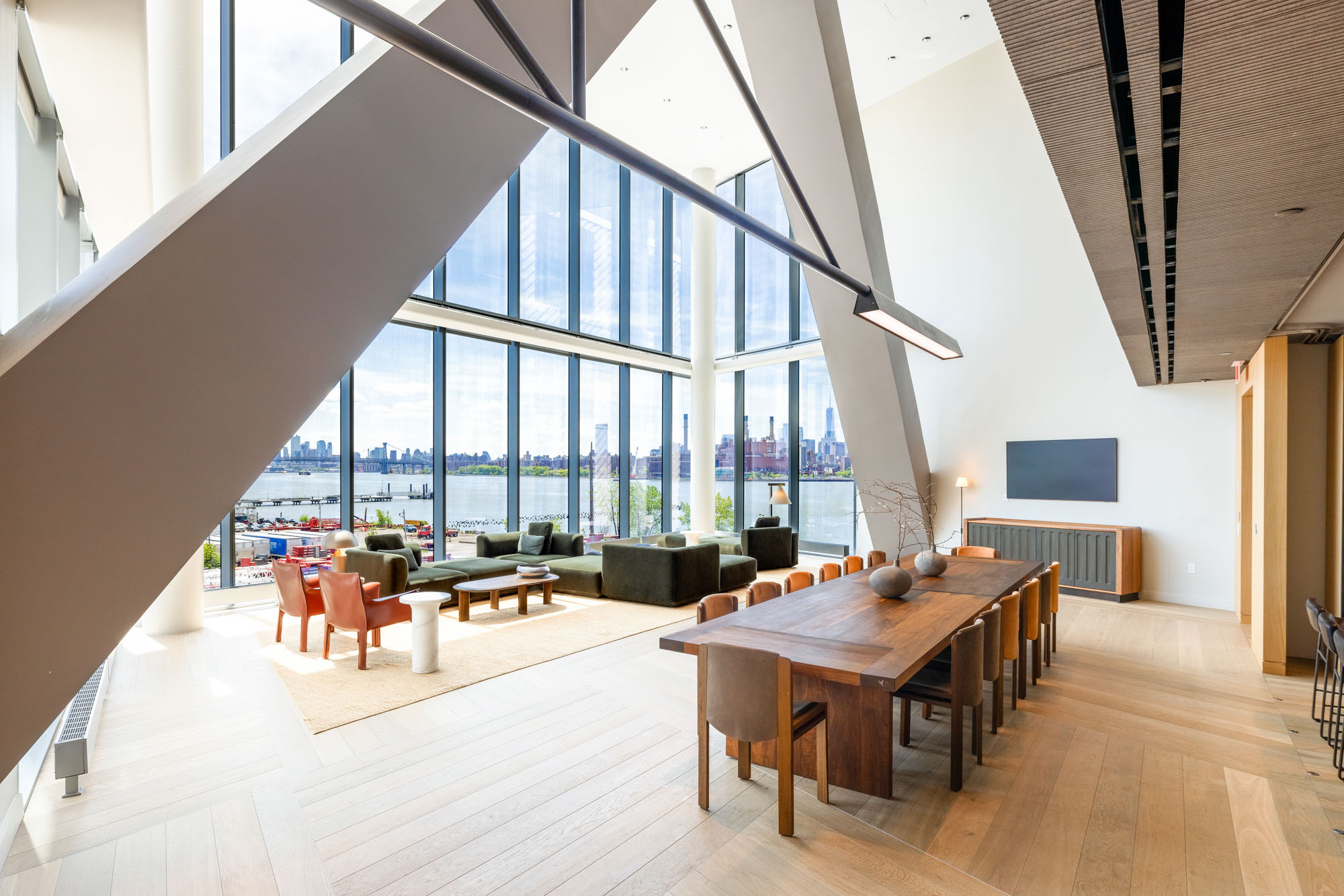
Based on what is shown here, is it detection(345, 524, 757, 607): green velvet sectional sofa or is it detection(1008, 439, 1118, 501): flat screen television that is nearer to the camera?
detection(345, 524, 757, 607): green velvet sectional sofa

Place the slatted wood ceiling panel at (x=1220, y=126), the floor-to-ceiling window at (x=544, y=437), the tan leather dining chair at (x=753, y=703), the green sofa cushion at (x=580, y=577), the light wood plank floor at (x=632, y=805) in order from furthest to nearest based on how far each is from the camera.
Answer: the floor-to-ceiling window at (x=544, y=437)
the green sofa cushion at (x=580, y=577)
the tan leather dining chair at (x=753, y=703)
the light wood plank floor at (x=632, y=805)
the slatted wood ceiling panel at (x=1220, y=126)

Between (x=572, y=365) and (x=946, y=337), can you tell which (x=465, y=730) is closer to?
(x=946, y=337)

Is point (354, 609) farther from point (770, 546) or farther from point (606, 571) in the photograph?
point (770, 546)

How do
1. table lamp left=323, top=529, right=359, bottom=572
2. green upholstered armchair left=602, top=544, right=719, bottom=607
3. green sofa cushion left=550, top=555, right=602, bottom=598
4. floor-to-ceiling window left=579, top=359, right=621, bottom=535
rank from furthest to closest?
floor-to-ceiling window left=579, top=359, right=621, bottom=535, green sofa cushion left=550, top=555, right=602, bottom=598, green upholstered armchair left=602, top=544, right=719, bottom=607, table lamp left=323, top=529, right=359, bottom=572

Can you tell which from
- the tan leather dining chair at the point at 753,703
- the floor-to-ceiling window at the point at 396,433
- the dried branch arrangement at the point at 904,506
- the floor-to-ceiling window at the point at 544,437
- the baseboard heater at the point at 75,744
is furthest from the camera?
the floor-to-ceiling window at the point at 544,437

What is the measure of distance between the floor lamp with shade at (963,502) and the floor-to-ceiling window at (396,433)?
749 centimetres

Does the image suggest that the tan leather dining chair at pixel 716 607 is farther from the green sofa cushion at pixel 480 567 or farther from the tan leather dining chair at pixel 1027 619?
the green sofa cushion at pixel 480 567

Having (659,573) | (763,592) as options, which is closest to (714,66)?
(659,573)

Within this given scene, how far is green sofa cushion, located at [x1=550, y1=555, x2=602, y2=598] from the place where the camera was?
27.3 ft

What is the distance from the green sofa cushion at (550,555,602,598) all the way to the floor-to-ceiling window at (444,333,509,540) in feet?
5.69

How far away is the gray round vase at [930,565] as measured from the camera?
5324 millimetres

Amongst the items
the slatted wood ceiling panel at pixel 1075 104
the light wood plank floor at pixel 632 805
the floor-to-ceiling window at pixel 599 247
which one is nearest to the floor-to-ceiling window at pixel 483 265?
the floor-to-ceiling window at pixel 599 247

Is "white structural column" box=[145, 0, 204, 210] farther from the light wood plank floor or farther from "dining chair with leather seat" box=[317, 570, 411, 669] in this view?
the light wood plank floor

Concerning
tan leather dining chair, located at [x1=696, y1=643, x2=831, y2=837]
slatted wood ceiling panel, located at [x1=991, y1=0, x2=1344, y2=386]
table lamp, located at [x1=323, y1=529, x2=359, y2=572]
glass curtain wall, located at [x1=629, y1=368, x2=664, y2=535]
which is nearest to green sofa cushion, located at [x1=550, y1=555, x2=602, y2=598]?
table lamp, located at [x1=323, y1=529, x2=359, y2=572]
